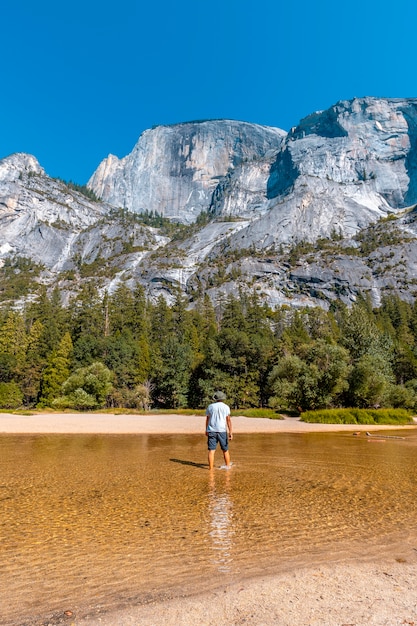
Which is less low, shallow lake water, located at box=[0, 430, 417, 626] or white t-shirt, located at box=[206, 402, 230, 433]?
white t-shirt, located at box=[206, 402, 230, 433]

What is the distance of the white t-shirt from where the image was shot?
10.7m

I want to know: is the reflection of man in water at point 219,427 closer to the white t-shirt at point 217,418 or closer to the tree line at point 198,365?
the white t-shirt at point 217,418

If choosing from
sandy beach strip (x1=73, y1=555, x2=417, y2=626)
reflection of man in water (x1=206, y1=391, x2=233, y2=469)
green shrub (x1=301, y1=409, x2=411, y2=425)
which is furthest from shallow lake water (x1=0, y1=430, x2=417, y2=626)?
green shrub (x1=301, y1=409, x2=411, y2=425)

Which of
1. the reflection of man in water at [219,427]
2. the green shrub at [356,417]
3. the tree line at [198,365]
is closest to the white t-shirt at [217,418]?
the reflection of man in water at [219,427]

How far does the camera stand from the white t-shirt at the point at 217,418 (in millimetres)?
10672

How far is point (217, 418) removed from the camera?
35.5ft

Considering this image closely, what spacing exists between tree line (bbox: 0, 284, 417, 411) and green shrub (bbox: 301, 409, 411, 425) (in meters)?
3.58

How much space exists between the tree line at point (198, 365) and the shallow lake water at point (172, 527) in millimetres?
31790

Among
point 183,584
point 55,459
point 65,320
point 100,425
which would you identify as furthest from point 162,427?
point 65,320

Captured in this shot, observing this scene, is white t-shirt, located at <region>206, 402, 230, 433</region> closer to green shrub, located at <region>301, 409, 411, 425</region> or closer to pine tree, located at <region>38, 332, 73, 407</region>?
green shrub, located at <region>301, 409, 411, 425</region>

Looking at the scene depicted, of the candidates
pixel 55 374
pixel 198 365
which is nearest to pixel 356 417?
pixel 198 365

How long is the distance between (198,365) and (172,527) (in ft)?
187

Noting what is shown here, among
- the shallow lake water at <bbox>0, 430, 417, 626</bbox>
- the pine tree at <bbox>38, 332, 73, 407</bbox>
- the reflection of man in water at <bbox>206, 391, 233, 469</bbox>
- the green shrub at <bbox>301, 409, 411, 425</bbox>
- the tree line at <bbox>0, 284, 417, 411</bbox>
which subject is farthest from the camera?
the pine tree at <bbox>38, 332, 73, 407</bbox>

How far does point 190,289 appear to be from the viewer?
14325cm
